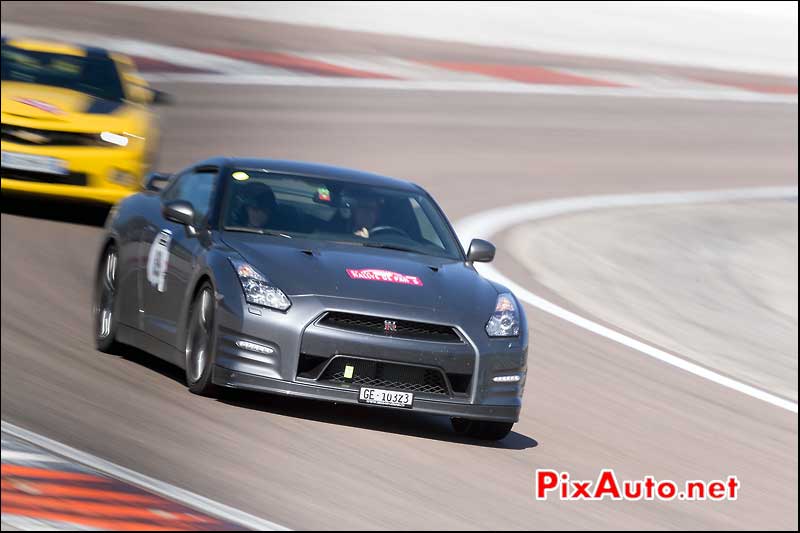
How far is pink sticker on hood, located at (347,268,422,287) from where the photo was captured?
8078 mm

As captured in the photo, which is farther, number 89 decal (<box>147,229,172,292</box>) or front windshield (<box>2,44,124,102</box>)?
front windshield (<box>2,44,124,102</box>)

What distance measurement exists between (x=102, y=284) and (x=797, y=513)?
4.28m

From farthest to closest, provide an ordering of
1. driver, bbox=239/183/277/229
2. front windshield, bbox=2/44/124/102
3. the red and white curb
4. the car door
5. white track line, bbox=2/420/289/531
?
the red and white curb < front windshield, bbox=2/44/124/102 < driver, bbox=239/183/277/229 < the car door < white track line, bbox=2/420/289/531

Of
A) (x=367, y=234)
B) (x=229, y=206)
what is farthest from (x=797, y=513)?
(x=229, y=206)

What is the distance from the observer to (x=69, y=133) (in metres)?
12.9

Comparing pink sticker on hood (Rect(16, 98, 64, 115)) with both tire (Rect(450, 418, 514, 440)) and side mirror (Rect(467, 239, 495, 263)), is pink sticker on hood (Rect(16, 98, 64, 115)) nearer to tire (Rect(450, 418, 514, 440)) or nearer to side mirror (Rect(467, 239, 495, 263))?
side mirror (Rect(467, 239, 495, 263))

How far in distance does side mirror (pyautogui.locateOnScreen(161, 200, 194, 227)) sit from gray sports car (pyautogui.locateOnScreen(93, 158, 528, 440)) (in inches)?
0.5

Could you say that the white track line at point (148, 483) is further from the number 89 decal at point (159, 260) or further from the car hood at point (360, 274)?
the number 89 decal at point (159, 260)

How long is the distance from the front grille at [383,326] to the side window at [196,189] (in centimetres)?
125

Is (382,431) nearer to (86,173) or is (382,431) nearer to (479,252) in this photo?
(479,252)

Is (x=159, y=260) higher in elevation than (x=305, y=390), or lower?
higher

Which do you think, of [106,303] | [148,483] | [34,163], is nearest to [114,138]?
[34,163]

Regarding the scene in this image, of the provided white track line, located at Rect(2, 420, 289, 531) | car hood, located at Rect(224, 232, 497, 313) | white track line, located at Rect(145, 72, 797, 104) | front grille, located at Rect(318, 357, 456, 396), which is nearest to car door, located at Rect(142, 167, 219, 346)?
car hood, located at Rect(224, 232, 497, 313)

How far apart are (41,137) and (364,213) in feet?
15.5
